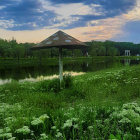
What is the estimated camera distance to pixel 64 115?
12.7ft

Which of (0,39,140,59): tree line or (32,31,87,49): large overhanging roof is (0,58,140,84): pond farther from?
(32,31,87,49): large overhanging roof

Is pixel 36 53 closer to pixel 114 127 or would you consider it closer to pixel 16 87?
pixel 16 87

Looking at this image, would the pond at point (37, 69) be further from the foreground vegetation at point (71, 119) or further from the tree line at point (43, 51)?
the foreground vegetation at point (71, 119)

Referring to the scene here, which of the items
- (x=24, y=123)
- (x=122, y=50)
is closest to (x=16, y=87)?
(x=24, y=123)

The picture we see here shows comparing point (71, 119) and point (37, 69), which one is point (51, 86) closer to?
point (71, 119)

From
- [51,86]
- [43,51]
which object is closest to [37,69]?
[51,86]

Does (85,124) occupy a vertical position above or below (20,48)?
below

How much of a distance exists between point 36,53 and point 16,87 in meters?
55.1

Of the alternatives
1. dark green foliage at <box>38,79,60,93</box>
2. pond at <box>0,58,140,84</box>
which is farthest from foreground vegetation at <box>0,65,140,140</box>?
pond at <box>0,58,140,84</box>

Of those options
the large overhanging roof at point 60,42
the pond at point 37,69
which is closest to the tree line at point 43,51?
the pond at point 37,69

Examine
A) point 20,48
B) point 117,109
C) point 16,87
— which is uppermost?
point 20,48

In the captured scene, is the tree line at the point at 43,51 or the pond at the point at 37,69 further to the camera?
the tree line at the point at 43,51

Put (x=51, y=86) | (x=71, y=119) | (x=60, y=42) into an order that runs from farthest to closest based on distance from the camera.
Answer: (x=51, y=86), (x=60, y=42), (x=71, y=119)

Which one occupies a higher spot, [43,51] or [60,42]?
[43,51]
